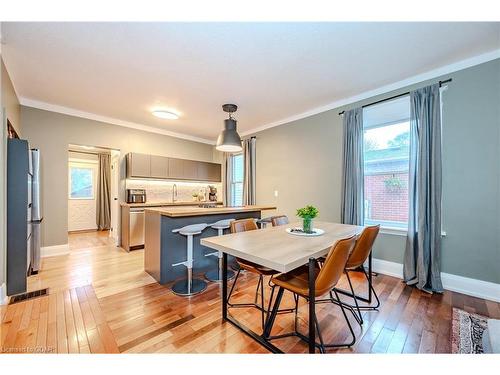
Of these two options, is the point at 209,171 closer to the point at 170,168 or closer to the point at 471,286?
the point at 170,168

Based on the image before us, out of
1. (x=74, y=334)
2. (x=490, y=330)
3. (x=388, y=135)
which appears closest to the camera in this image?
(x=490, y=330)

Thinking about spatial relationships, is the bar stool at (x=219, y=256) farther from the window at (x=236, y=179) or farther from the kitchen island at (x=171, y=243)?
the window at (x=236, y=179)

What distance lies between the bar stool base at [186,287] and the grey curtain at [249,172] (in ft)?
7.96

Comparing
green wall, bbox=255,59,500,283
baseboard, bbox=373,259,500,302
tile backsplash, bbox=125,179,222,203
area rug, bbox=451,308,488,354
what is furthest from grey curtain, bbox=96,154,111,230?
baseboard, bbox=373,259,500,302

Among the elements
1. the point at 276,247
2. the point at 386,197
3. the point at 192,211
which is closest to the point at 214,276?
the point at 192,211

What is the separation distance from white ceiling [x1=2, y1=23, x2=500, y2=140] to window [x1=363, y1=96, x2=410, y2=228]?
45 cm

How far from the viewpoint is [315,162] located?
3.87m

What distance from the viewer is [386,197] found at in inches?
124

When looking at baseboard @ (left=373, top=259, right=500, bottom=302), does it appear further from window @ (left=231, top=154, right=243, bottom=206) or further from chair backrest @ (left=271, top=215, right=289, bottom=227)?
window @ (left=231, top=154, right=243, bottom=206)

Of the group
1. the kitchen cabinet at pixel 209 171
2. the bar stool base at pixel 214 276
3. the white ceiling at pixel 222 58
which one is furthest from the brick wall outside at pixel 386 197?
the kitchen cabinet at pixel 209 171

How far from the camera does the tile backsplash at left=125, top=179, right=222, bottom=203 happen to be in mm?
4852
